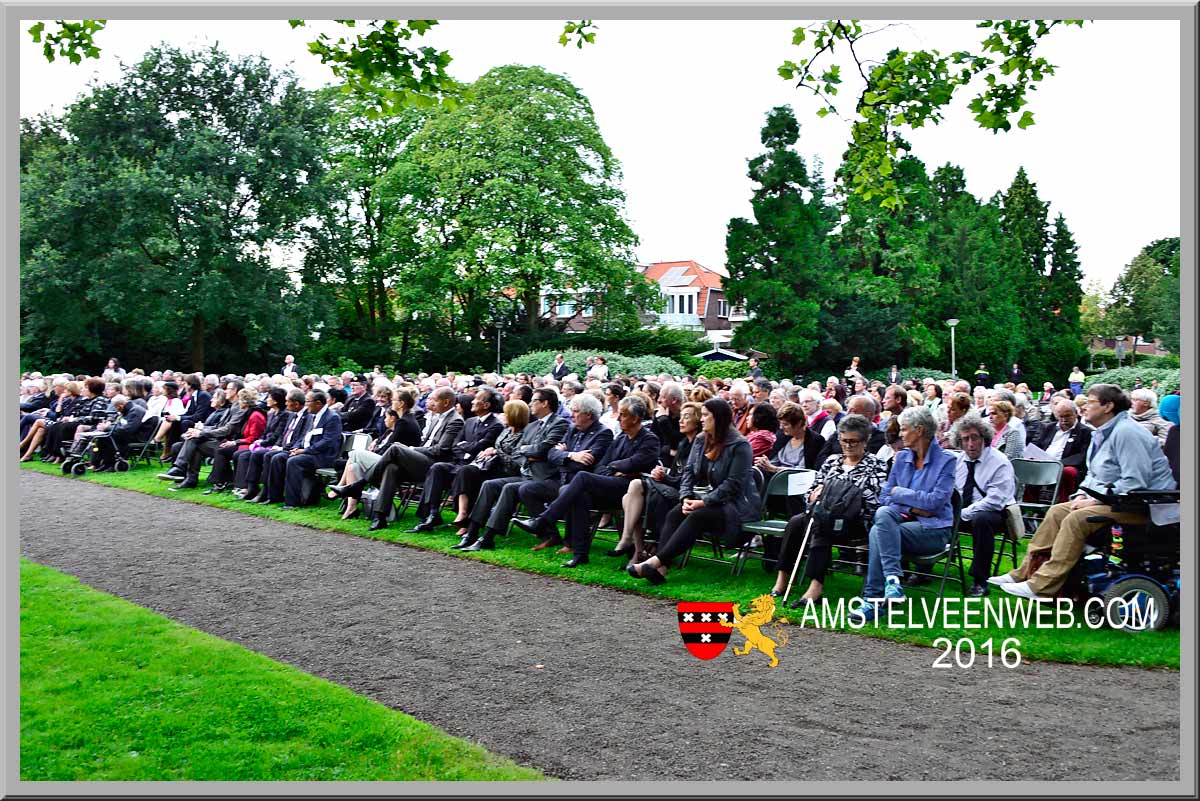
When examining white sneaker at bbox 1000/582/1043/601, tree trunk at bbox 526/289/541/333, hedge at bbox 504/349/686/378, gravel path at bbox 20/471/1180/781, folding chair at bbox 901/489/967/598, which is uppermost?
tree trunk at bbox 526/289/541/333

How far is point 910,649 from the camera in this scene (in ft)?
20.1

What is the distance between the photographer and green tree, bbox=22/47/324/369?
1007 inches

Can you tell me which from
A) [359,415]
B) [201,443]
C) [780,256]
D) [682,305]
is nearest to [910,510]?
[359,415]

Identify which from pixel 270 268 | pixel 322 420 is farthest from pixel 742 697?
pixel 270 268

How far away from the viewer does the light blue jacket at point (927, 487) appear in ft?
23.4

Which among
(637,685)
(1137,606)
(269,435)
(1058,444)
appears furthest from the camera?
(269,435)

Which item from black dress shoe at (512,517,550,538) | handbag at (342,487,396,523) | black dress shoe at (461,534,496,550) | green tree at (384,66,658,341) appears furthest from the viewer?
green tree at (384,66,658,341)

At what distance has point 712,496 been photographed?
7910 millimetres

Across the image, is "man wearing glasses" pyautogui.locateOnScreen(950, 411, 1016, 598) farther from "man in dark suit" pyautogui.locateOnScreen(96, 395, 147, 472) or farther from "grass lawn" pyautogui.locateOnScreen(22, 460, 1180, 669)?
"man in dark suit" pyautogui.locateOnScreen(96, 395, 147, 472)

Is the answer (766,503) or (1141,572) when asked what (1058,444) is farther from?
(1141,572)

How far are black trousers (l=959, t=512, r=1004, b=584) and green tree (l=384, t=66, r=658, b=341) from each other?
18.2 metres

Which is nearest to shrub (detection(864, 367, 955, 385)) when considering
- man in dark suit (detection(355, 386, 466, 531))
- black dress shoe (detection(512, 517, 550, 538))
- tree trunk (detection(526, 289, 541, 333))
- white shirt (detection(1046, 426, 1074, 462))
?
tree trunk (detection(526, 289, 541, 333))

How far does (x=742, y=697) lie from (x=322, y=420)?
8.84 metres

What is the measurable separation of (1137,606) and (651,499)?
385 cm
